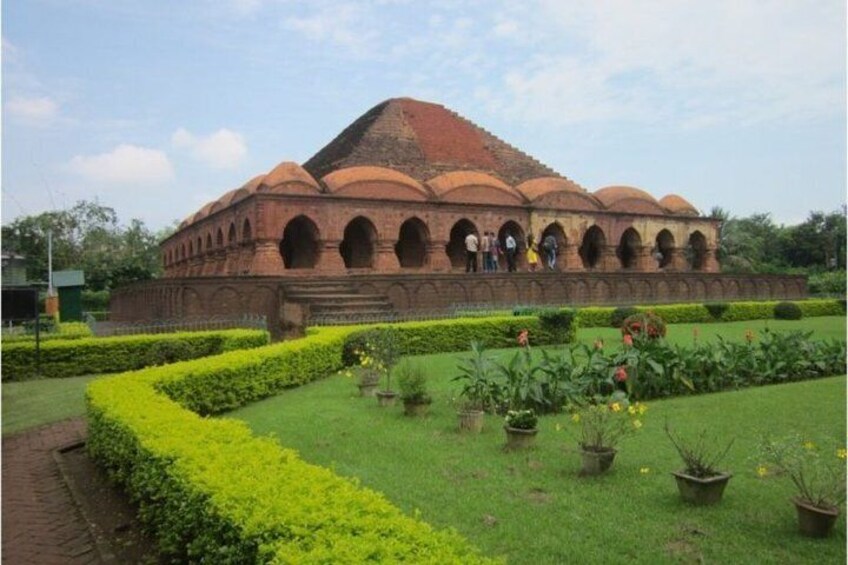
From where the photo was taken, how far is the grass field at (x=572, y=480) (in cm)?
388

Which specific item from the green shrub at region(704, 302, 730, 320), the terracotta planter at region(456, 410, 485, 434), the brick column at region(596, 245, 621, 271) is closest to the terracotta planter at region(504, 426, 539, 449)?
the terracotta planter at region(456, 410, 485, 434)

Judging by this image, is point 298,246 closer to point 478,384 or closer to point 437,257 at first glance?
point 437,257

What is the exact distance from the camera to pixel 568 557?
3732 millimetres

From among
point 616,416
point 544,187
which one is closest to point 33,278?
point 544,187

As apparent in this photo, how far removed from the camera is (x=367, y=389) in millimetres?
8922

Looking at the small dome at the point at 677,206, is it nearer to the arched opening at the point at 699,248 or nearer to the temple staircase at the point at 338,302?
the arched opening at the point at 699,248

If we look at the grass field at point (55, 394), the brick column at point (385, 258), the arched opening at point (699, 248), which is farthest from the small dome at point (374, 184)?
the arched opening at point (699, 248)

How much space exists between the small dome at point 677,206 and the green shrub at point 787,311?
626cm

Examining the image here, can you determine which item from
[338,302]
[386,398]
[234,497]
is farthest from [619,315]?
[234,497]

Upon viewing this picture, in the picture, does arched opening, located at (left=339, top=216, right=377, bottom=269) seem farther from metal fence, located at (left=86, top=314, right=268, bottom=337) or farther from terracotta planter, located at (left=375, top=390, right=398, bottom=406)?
terracotta planter, located at (left=375, top=390, right=398, bottom=406)

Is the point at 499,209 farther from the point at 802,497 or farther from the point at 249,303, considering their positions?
the point at 802,497

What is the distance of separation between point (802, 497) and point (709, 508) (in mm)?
551

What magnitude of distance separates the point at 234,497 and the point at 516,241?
20339mm

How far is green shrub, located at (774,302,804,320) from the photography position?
21.1 metres
